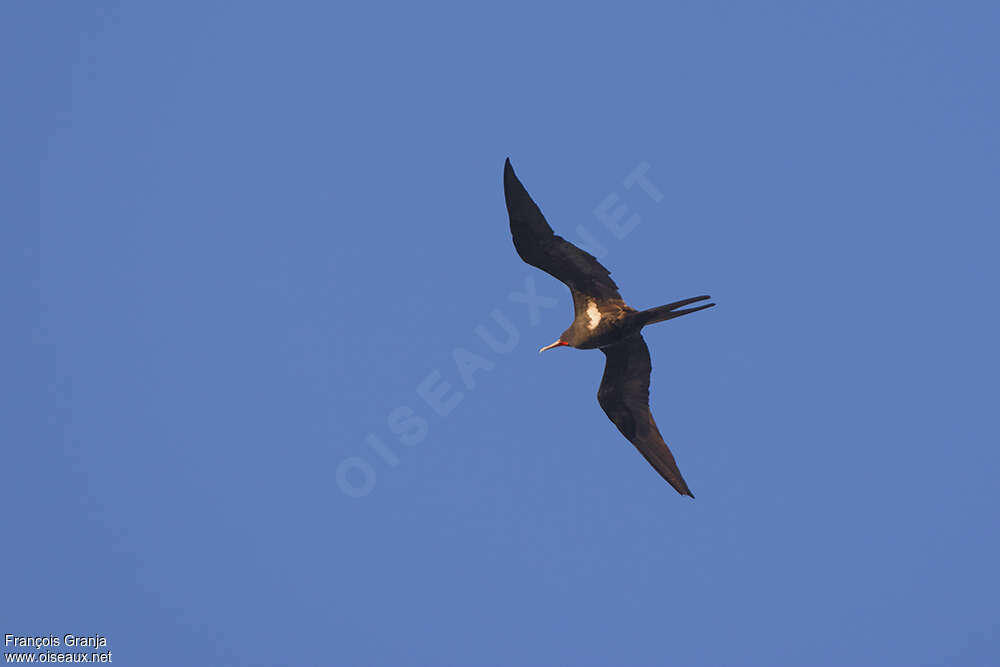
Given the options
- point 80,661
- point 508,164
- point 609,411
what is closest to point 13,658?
point 80,661

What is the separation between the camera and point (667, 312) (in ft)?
55.0

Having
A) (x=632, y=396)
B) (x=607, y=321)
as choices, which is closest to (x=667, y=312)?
(x=607, y=321)

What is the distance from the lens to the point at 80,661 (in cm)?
2795

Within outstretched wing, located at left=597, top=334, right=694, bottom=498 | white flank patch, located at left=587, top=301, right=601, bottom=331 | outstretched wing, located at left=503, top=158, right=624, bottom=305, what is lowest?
outstretched wing, located at left=597, top=334, right=694, bottom=498

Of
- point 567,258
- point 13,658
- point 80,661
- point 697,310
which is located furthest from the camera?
point 80,661

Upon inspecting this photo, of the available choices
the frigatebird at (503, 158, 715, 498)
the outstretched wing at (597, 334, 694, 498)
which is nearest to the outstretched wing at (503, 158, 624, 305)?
the frigatebird at (503, 158, 715, 498)

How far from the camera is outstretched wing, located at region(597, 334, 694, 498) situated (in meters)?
18.9

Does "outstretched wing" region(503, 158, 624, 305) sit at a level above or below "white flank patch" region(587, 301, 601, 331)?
above

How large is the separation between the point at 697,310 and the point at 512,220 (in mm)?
3426

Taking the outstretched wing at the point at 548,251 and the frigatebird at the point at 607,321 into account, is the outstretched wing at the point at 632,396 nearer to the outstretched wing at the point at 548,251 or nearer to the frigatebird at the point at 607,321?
the frigatebird at the point at 607,321

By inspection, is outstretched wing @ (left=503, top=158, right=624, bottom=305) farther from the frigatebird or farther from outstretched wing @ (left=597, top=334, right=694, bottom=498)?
outstretched wing @ (left=597, top=334, right=694, bottom=498)

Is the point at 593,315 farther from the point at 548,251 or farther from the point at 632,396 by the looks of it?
the point at 632,396

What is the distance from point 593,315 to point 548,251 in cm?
157

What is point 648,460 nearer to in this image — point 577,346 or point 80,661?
point 577,346
